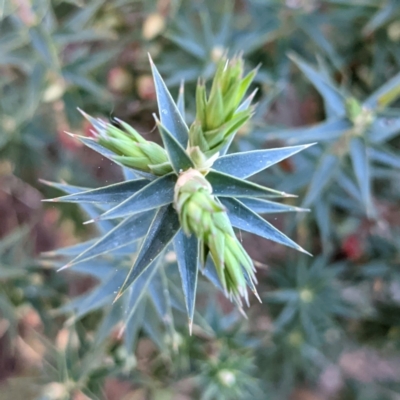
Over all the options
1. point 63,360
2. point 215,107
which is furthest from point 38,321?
point 215,107

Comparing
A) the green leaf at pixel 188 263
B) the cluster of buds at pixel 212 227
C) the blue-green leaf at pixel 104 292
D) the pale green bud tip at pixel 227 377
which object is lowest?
the pale green bud tip at pixel 227 377

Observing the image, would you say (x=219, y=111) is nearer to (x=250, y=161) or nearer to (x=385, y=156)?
(x=250, y=161)

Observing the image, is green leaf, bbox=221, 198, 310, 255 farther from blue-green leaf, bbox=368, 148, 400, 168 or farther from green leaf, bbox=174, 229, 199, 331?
blue-green leaf, bbox=368, 148, 400, 168

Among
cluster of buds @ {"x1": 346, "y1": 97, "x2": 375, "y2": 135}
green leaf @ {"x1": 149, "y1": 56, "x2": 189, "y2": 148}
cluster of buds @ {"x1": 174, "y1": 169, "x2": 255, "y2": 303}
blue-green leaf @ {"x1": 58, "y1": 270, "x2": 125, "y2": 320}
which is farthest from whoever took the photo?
cluster of buds @ {"x1": 346, "y1": 97, "x2": 375, "y2": 135}

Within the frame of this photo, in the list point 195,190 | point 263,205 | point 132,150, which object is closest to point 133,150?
point 132,150

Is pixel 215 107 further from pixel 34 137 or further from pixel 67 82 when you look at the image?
pixel 34 137

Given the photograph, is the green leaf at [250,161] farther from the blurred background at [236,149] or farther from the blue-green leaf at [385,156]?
the blue-green leaf at [385,156]

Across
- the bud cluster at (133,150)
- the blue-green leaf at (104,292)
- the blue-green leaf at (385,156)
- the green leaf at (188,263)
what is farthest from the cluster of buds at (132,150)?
the blue-green leaf at (385,156)

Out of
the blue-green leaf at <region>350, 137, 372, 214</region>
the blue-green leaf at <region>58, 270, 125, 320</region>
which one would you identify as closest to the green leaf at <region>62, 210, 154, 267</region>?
the blue-green leaf at <region>58, 270, 125, 320</region>
